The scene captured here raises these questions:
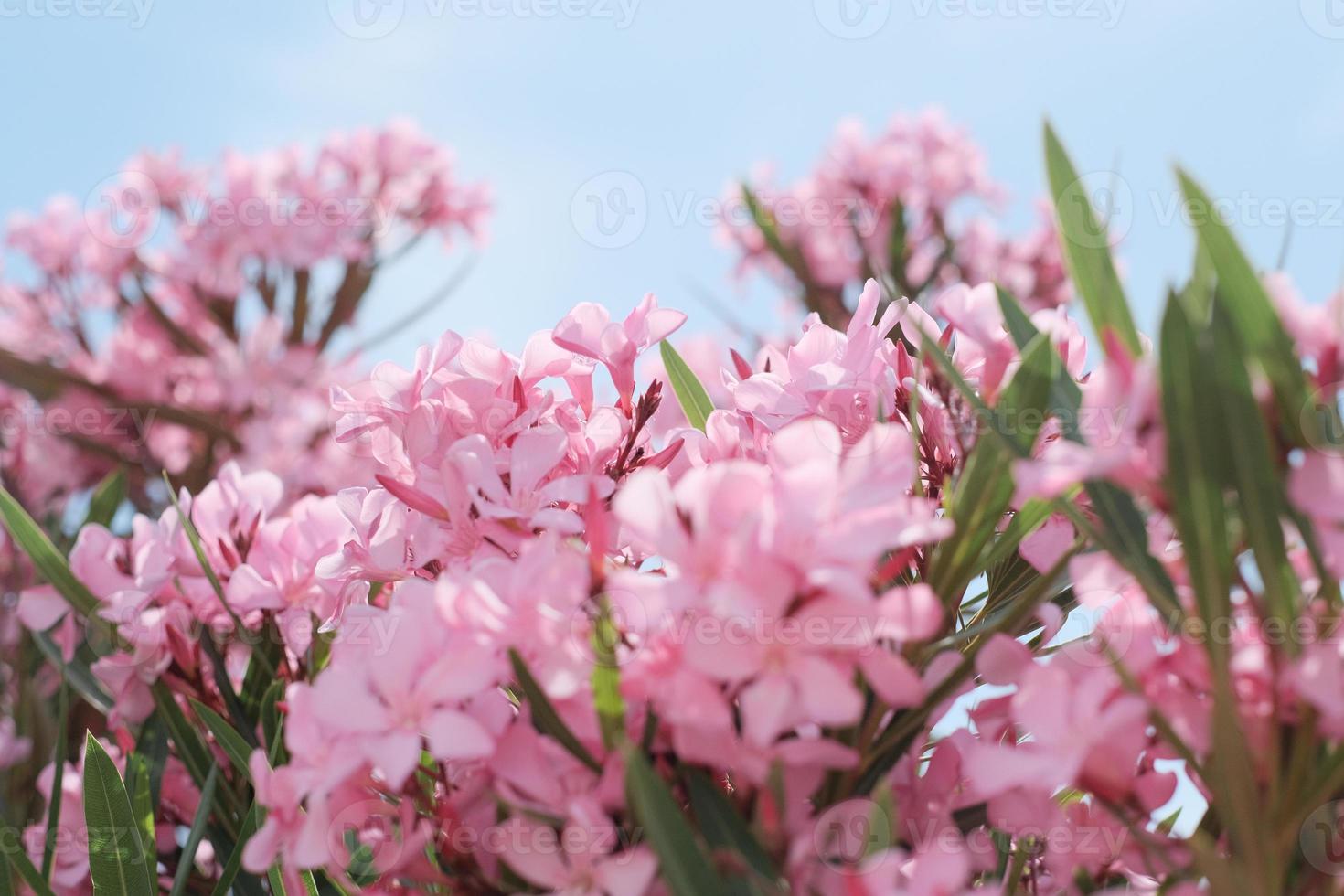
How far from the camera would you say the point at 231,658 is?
2.90 feet

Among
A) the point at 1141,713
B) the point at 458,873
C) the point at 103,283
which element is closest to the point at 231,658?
the point at 458,873

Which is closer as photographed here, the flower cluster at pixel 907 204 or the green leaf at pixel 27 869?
the green leaf at pixel 27 869

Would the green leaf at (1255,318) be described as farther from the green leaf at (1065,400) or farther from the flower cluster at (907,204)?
the flower cluster at (907,204)

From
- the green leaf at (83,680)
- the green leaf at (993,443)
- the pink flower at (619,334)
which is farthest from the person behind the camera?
the green leaf at (83,680)

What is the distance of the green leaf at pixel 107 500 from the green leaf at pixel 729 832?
0.95m

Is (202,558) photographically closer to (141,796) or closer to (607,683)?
(141,796)

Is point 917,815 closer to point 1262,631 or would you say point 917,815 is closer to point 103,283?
point 1262,631

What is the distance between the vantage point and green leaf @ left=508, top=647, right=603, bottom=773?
0.39 metres

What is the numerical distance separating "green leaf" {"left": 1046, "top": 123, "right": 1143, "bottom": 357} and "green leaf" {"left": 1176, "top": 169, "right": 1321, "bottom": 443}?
1.3 inches

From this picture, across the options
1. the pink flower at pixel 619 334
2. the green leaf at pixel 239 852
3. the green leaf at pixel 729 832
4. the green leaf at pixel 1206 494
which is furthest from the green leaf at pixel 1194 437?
the green leaf at pixel 239 852

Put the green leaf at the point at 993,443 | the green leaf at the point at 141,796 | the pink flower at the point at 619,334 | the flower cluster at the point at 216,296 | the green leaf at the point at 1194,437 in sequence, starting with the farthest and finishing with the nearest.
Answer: the flower cluster at the point at 216,296 < the green leaf at the point at 141,796 < the pink flower at the point at 619,334 < the green leaf at the point at 993,443 < the green leaf at the point at 1194,437

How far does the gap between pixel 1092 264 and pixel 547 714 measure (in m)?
0.28

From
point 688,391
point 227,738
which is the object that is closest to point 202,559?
point 227,738

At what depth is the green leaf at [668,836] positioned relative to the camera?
352mm
